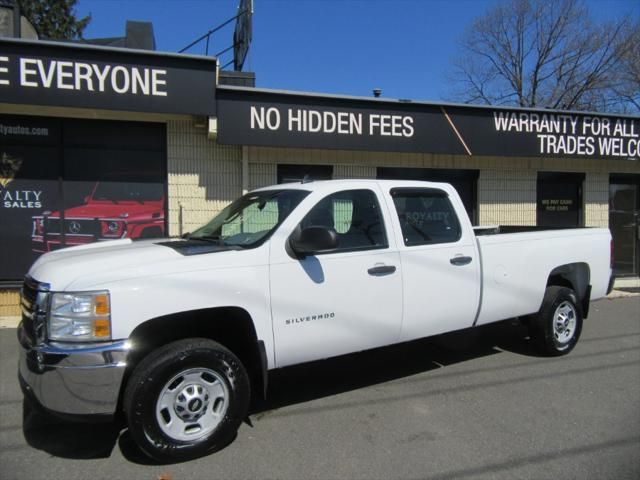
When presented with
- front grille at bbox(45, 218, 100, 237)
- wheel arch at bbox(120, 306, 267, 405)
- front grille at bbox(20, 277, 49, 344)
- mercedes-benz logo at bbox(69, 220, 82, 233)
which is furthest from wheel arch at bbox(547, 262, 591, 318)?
mercedes-benz logo at bbox(69, 220, 82, 233)

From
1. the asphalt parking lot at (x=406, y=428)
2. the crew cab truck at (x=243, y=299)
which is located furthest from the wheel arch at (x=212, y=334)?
the asphalt parking lot at (x=406, y=428)

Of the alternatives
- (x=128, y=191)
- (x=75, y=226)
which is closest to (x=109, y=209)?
(x=128, y=191)

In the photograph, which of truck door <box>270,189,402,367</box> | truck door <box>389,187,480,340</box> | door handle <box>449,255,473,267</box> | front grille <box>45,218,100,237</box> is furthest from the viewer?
front grille <box>45,218,100,237</box>

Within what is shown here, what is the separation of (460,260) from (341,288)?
145cm

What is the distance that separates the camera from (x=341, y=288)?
416cm

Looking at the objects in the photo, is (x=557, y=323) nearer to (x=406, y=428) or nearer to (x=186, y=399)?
(x=406, y=428)

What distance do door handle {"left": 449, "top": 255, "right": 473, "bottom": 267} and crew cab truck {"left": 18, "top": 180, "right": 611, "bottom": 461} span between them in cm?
1

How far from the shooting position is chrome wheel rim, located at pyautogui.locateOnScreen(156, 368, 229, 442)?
138 inches

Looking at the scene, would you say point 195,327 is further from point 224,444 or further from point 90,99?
point 90,99

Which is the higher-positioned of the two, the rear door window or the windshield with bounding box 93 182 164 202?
the windshield with bounding box 93 182 164 202

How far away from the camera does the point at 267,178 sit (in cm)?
874

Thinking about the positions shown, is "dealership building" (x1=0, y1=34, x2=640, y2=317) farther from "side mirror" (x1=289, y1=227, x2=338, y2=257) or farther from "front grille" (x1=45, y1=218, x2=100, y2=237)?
"side mirror" (x1=289, y1=227, x2=338, y2=257)

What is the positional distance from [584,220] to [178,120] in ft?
27.7

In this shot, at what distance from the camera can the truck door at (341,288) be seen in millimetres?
3926
